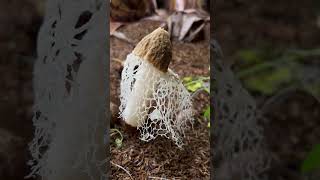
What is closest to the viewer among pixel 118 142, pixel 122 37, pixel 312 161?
pixel 312 161

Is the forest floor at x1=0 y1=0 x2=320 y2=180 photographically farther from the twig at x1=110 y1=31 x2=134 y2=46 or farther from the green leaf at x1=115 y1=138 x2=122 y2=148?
the twig at x1=110 y1=31 x2=134 y2=46

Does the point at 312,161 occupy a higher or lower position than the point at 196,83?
lower

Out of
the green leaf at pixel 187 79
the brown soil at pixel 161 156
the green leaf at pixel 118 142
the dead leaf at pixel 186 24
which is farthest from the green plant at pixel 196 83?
the green leaf at pixel 118 142

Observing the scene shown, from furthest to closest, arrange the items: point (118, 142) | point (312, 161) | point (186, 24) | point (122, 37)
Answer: point (186, 24) → point (122, 37) → point (118, 142) → point (312, 161)

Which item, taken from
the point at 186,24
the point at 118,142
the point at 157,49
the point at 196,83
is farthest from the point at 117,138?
the point at 186,24

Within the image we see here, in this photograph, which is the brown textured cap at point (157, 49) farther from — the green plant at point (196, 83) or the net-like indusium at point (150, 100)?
the green plant at point (196, 83)

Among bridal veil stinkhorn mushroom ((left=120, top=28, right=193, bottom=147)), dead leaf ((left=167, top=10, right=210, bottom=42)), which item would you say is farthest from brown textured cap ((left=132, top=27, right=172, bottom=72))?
dead leaf ((left=167, top=10, right=210, bottom=42))

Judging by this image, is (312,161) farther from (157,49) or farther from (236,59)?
(157,49)
